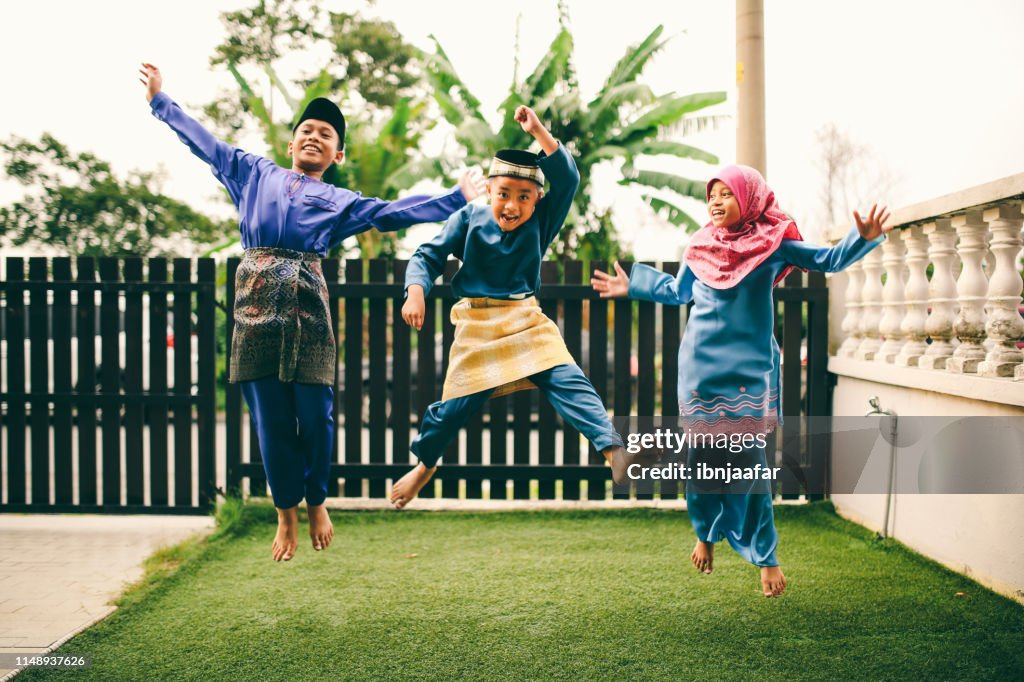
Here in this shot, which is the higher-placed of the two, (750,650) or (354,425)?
(354,425)

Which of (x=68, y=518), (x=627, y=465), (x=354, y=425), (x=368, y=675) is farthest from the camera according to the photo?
(x=68, y=518)

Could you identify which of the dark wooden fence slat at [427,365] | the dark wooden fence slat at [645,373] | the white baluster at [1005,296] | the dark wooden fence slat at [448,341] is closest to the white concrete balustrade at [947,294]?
the white baluster at [1005,296]

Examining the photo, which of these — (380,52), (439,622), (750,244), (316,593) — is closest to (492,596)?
(439,622)

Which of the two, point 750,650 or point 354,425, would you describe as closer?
point 750,650

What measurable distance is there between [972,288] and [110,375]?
571cm

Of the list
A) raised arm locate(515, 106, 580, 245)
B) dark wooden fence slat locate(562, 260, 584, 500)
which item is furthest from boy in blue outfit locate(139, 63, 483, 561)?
dark wooden fence slat locate(562, 260, 584, 500)

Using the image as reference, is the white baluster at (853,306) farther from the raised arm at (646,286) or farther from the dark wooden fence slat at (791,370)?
the raised arm at (646,286)

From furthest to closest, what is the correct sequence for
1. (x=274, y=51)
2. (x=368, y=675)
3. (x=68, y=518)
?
(x=274, y=51) < (x=68, y=518) < (x=368, y=675)

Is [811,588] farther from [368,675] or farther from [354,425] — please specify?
[354,425]

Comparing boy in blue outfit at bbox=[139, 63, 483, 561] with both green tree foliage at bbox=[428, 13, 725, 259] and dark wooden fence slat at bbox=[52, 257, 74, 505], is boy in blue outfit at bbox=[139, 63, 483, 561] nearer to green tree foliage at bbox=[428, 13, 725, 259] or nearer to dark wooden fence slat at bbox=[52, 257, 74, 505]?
dark wooden fence slat at bbox=[52, 257, 74, 505]

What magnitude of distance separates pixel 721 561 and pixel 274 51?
7777mm

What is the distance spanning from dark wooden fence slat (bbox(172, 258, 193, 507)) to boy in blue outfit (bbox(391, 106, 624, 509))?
3.28m

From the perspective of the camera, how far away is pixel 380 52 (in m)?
17.8

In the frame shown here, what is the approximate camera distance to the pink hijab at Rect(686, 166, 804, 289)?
2.67m
